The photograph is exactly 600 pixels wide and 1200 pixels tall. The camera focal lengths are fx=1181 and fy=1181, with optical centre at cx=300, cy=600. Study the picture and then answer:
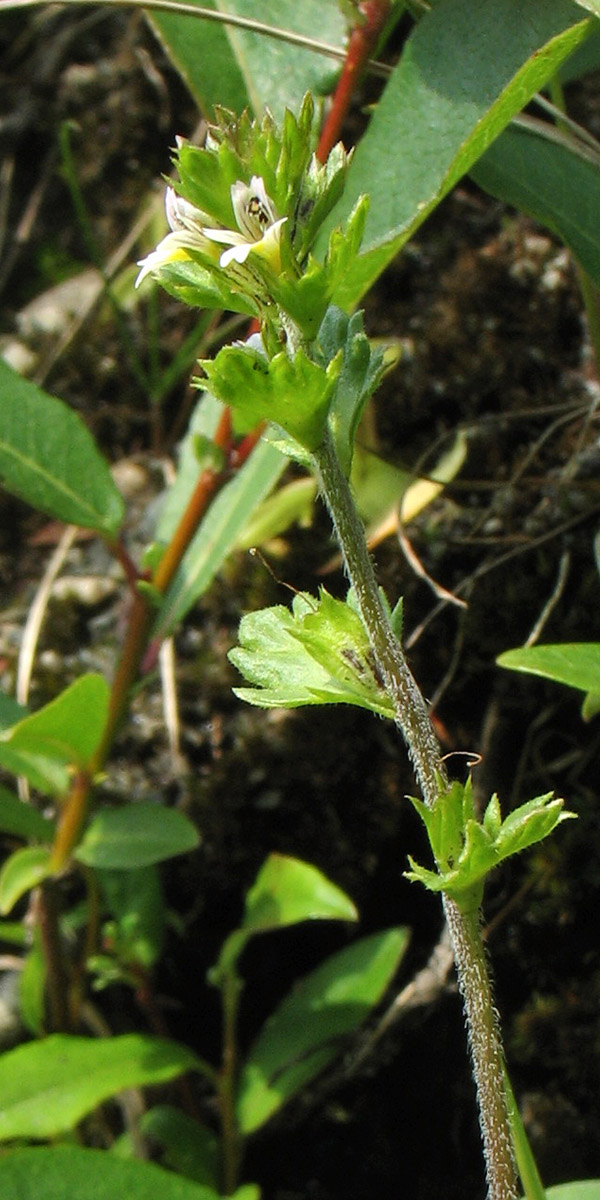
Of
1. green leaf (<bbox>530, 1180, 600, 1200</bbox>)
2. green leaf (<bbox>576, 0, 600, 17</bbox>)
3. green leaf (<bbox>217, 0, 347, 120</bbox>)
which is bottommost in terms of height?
green leaf (<bbox>530, 1180, 600, 1200</bbox>)

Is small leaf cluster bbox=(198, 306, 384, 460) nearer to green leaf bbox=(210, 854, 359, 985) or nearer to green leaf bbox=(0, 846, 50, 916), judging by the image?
green leaf bbox=(210, 854, 359, 985)

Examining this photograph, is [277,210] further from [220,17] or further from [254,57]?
[254,57]

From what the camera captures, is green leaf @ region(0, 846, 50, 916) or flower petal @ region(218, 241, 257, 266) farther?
green leaf @ region(0, 846, 50, 916)

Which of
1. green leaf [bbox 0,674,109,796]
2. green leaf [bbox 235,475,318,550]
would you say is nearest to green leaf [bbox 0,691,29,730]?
green leaf [bbox 0,674,109,796]

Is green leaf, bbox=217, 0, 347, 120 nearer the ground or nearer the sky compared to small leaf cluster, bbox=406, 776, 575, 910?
nearer the sky

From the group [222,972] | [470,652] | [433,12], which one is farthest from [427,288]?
[222,972]

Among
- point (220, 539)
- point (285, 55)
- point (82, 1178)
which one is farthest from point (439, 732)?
point (285, 55)
